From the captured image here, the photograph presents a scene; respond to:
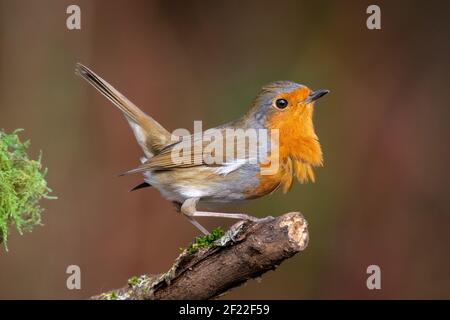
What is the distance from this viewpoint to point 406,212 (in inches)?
289

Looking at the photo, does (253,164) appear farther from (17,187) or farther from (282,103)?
(17,187)

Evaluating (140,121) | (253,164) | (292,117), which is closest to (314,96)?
(292,117)

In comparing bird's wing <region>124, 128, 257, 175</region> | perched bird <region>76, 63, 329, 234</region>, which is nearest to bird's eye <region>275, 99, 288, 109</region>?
perched bird <region>76, 63, 329, 234</region>

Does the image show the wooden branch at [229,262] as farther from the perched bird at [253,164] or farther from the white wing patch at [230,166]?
the white wing patch at [230,166]

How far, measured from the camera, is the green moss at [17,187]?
3523mm

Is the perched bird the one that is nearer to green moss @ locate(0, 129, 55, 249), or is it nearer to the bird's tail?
the bird's tail

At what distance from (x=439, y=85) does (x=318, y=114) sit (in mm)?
1343

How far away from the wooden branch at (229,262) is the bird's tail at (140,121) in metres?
1.32

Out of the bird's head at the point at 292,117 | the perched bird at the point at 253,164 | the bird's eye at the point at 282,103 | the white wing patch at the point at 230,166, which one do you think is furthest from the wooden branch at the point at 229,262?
the bird's eye at the point at 282,103

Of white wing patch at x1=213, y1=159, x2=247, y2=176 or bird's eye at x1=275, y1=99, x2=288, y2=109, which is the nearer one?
white wing patch at x1=213, y1=159, x2=247, y2=176

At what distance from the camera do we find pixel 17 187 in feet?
12.0

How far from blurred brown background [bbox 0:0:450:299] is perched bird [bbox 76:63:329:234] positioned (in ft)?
7.84

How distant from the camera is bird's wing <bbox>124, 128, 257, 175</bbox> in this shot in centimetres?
446

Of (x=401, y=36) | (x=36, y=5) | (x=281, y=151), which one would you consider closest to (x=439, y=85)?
(x=401, y=36)
